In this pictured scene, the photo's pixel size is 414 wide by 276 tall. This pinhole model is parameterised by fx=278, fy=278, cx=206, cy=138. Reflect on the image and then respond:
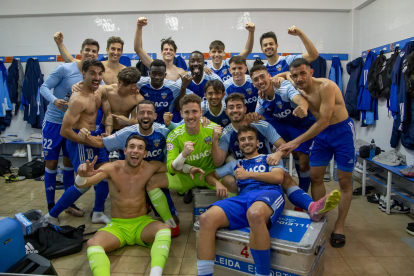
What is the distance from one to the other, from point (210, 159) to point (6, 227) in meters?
1.67

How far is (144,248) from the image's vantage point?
248cm

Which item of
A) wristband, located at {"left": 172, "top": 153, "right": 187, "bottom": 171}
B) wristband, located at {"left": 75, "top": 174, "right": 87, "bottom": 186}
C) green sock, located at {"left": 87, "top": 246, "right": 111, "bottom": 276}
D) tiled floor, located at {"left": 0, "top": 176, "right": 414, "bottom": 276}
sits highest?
wristband, located at {"left": 172, "top": 153, "right": 187, "bottom": 171}

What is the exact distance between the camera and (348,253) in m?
2.41

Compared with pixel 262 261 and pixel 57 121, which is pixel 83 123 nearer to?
pixel 57 121

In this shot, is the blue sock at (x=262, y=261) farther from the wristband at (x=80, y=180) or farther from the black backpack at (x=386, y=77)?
the black backpack at (x=386, y=77)

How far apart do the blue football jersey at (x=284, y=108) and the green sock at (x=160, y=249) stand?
171cm

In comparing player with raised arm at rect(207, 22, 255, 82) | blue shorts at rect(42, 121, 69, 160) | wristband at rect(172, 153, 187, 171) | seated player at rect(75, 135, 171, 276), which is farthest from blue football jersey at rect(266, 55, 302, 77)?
blue shorts at rect(42, 121, 69, 160)

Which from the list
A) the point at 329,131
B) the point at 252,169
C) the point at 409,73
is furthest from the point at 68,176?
the point at 409,73

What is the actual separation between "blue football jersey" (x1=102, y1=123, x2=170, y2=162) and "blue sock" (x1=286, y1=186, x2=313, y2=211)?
131 cm

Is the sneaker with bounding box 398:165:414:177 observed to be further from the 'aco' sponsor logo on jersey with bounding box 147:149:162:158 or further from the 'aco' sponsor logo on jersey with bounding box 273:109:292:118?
the 'aco' sponsor logo on jersey with bounding box 147:149:162:158

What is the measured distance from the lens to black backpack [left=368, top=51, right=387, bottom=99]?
4406 mm

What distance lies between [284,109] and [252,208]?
149 cm

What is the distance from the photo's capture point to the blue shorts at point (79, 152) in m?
2.94

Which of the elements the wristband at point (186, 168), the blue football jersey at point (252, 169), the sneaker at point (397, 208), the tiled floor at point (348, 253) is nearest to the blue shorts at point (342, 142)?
the blue football jersey at point (252, 169)
